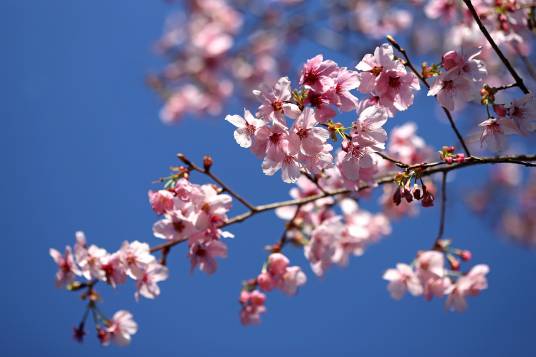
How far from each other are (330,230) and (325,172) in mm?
428

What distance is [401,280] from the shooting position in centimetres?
296

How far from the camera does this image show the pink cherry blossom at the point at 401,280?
2.94 meters

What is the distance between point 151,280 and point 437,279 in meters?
1.65

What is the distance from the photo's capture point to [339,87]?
2014mm

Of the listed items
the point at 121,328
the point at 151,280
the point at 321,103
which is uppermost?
the point at 321,103

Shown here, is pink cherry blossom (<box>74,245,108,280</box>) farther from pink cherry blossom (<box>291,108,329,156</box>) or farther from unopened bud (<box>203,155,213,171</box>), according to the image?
pink cherry blossom (<box>291,108,329,156</box>)

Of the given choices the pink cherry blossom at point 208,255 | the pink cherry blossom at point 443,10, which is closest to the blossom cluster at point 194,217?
the pink cherry blossom at point 208,255

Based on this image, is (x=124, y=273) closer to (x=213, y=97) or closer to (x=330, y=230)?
(x=330, y=230)

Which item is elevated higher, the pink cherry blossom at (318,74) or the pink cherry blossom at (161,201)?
the pink cherry blossom at (318,74)

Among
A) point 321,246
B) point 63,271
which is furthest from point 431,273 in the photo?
point 63,271

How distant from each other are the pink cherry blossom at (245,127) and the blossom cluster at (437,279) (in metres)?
1.44

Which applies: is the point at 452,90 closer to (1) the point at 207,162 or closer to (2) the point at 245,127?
(2) the point at 245,127

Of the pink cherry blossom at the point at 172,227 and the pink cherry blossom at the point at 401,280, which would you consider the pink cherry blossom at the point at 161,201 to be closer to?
the pink cherry blossom at the point at 172,227

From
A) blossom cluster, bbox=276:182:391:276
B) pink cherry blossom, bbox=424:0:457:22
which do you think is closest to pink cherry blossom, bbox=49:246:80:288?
blossom cluster, bbox=276:182:391:276
